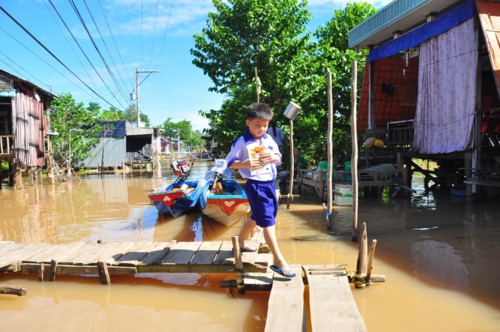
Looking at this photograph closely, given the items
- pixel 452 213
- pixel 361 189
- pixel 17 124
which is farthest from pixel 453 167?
pixel 17 124

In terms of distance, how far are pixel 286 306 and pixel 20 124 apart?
18290 millimetres

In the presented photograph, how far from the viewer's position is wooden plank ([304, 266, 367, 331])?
10.3 ft

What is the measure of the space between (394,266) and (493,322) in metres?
1.81

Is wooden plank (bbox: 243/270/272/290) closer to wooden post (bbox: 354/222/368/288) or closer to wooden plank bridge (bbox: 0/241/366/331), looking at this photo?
wooden plank bridge (bbox: 0/241/366/331)

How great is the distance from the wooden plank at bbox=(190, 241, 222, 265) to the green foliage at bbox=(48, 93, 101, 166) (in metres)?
21.5

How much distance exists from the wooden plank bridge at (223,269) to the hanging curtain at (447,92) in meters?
7.65

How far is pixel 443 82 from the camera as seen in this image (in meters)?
10.9

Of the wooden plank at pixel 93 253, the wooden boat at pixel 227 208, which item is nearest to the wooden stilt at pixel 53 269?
the wooden plank at pixel 93 253

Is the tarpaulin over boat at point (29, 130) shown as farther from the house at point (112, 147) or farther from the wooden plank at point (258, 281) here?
the wooden plank at point (258, 281)

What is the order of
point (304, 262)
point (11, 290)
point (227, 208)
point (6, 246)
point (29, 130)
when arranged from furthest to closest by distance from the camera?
1. point (29, 130)
2. point (227, 208)
3. point (304, 262)
4. point (6, 246)
5. point (11, 290)

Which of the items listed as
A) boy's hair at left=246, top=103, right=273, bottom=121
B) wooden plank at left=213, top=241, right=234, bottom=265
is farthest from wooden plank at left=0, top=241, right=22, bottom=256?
boy's hair at left=246, top=103, right=273, bottom=121

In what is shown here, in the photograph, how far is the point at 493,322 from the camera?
379 centimetres

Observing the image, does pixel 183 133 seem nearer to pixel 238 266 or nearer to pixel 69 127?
pixel 69 127

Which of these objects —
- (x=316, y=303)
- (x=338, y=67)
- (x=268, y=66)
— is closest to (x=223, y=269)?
(x=316, y=303)
